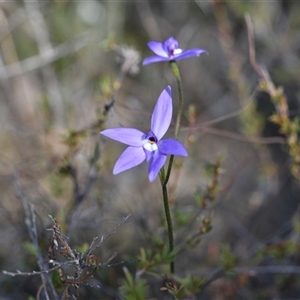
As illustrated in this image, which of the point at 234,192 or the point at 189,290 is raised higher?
the point at 189,290

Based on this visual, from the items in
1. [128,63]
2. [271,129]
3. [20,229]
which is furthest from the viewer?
[271,129]

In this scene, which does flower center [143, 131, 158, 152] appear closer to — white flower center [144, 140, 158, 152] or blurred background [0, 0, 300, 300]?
white flower center [144, 140, 158, 152]

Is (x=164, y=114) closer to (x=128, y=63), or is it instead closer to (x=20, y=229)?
(x=128, y=63)

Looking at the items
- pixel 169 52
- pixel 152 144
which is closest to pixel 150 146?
pixel 152 144

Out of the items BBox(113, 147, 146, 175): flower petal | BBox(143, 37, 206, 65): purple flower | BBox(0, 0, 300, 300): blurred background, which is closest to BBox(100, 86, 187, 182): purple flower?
BBox(113, 147, 146, 175): flower petal

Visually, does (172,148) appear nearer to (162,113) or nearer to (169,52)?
(162,113)

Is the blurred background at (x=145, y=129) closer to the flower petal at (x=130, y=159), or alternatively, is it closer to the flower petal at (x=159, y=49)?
the flower petal at (x=159, y=49)

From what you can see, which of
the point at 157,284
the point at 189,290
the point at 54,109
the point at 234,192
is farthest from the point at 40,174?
the point at 189,290
